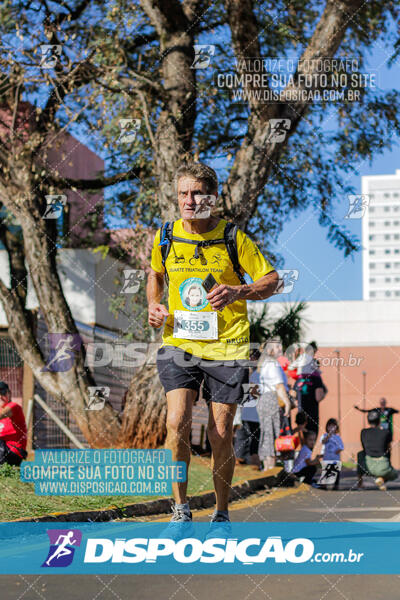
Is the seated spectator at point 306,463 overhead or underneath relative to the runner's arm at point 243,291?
underneath

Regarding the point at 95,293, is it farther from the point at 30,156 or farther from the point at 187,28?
the point at 187,28

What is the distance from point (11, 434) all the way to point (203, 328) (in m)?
5.33

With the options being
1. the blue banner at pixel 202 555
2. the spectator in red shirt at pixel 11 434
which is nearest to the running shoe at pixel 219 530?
the blue banner at pixel 202 555

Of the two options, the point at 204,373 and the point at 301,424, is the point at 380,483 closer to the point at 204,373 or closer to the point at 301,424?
the point at 301,424

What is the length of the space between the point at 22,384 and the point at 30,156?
4.33 meters

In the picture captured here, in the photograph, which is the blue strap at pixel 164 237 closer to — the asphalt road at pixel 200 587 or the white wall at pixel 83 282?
the asphalt road at pixel 200 587

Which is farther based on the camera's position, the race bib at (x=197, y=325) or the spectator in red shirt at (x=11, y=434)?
the spectator in red shirt at (x=11, y=434)

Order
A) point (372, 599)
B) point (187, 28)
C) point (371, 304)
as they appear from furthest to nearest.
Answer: point (371, 304) → point (187, 28) → point (372, 599)

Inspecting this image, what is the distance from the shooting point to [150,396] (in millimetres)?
12070

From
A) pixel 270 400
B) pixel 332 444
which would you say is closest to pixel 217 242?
pixel 332 444

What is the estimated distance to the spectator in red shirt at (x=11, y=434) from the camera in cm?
954

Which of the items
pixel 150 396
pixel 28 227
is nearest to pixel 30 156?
pixel 28 227

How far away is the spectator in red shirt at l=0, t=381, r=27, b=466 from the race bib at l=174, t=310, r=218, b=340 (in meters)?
5.11

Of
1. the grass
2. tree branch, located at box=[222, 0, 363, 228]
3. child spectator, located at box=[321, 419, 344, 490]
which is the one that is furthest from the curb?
tree branch, located at box=[222, 0, 363, 228]
